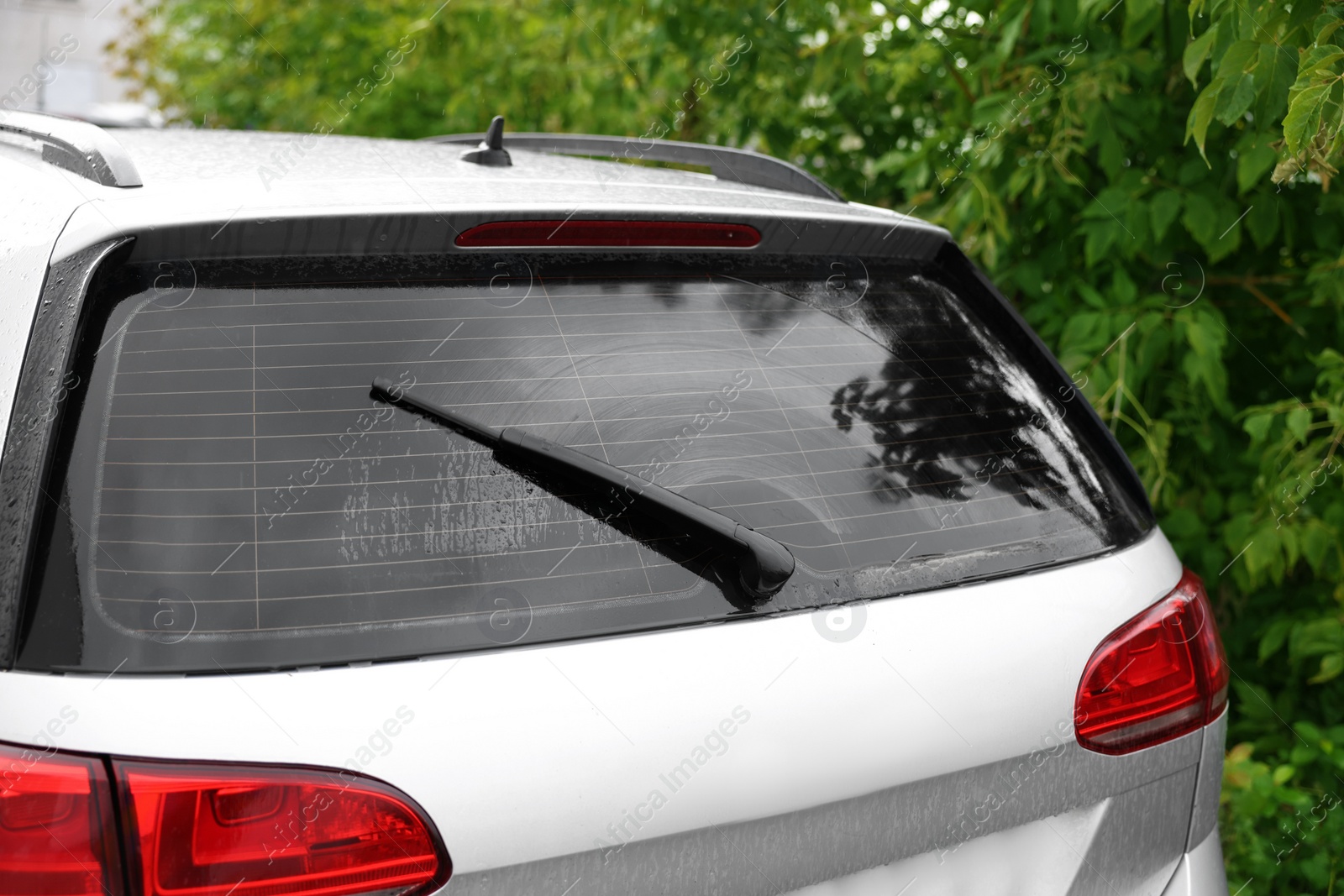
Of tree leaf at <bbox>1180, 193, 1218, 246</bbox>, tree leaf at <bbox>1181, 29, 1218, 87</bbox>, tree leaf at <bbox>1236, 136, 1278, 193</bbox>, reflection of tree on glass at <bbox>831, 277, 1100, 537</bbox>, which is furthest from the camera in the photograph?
tree leaf at <bbox>1180, 193, 1218, 246</bbox>

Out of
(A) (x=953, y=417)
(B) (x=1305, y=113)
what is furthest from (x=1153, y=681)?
(B) (x=1305, y=113)

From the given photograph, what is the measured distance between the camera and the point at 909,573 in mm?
1630

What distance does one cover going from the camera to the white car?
126cm

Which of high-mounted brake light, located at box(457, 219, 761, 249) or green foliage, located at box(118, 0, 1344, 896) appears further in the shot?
green foliage, located at box(118, 0, 1344, 896)

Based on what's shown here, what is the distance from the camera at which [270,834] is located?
124 centimetres

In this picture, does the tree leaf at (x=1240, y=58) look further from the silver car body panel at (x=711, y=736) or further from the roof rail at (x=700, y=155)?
the silver car body panel at (x=711, y=736)

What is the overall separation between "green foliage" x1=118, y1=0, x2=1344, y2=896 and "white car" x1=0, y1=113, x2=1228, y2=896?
1.14m

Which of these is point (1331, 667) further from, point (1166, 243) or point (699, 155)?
point (699, 155)

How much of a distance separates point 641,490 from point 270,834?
601 mm

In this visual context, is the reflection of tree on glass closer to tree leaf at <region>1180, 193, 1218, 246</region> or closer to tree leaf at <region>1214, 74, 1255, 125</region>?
tree leaf at <region>1214, 74, 1255, 125</region>

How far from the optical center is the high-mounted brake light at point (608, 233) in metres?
1.62

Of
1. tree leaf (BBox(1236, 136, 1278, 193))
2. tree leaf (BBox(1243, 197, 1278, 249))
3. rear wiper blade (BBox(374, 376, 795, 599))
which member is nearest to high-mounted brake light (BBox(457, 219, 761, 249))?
rear wiper blade (BBox(374, 376, 795, 599))

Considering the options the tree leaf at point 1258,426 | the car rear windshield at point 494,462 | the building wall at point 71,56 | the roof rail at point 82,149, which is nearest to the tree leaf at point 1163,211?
the tree leaf at point 1258,426

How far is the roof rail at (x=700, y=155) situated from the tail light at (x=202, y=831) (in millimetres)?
1460
